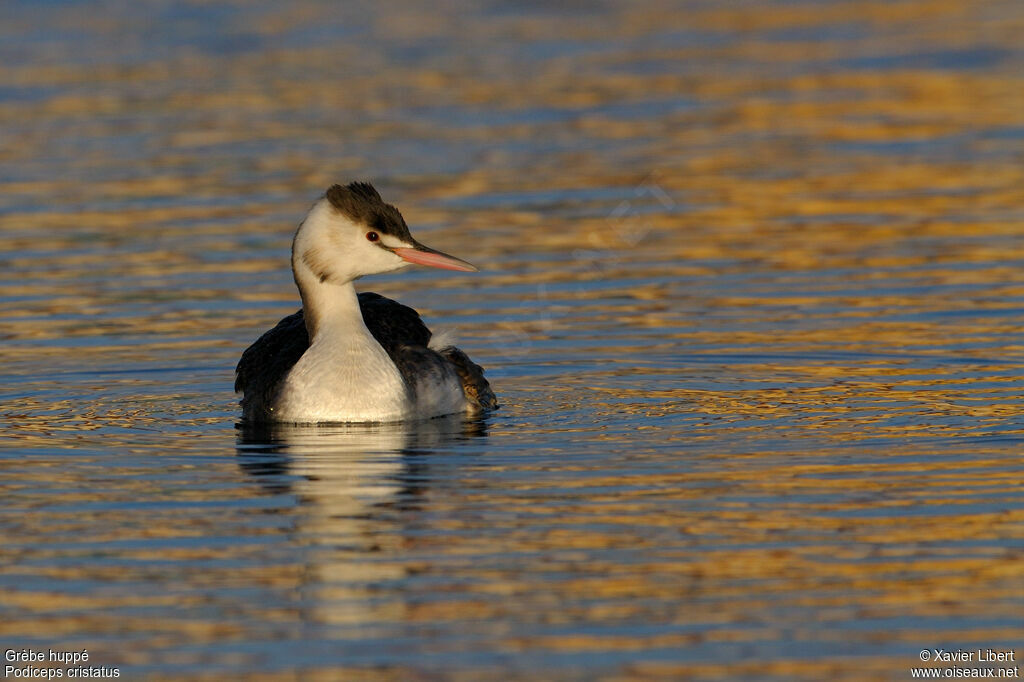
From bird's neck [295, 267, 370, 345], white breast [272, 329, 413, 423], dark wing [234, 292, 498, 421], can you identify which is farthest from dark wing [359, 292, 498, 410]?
bird's neck [295, 267, 370, 345]

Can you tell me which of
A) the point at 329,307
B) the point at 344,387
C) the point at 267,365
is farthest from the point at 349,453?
the point at 267,365

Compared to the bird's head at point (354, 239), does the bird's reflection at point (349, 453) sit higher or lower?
lower

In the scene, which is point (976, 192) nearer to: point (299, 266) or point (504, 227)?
point (504, 227)

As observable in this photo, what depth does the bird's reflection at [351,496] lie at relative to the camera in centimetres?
939

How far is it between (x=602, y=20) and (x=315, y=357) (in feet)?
63.5

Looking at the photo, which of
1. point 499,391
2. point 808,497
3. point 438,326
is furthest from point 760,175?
point 808,497

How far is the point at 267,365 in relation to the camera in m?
13.9

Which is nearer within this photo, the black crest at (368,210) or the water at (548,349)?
the water at (548,349)

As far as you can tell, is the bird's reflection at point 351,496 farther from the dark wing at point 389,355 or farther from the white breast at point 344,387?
the dark wing at point 389,355

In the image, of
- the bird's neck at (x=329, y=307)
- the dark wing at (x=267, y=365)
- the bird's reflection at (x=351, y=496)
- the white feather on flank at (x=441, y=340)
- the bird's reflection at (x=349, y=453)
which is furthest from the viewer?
the white feather on flank at (x=441, y=340)

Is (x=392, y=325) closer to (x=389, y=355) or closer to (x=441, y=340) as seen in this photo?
(x=441, y=340)

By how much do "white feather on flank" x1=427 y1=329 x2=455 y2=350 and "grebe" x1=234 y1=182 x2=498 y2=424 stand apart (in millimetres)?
429

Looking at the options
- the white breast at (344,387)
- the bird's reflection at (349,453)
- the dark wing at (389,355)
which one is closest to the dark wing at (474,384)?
the dark wing at (389,355)

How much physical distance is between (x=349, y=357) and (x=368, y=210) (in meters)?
0.88
